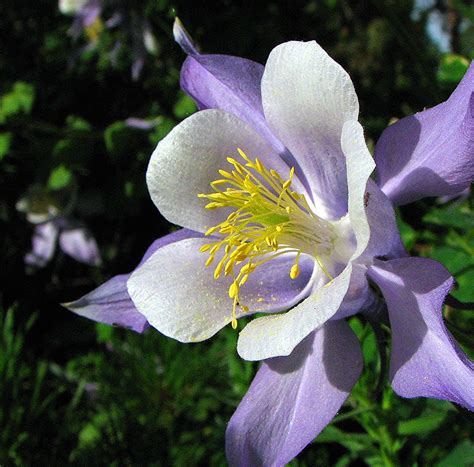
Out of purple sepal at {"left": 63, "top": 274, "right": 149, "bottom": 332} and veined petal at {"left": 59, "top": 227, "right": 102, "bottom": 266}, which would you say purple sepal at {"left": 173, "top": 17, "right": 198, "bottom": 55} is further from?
veined petal at {"left": 59, "top": 227, "right": 102, "bottom": 266}

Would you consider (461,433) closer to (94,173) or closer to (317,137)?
(317,137)

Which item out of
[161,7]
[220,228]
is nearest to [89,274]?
[161,7]

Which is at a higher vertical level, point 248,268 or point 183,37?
point 183,37

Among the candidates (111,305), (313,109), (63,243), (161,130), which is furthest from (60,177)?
(313,109)

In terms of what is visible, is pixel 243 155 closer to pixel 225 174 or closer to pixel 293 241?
pixel 225 174

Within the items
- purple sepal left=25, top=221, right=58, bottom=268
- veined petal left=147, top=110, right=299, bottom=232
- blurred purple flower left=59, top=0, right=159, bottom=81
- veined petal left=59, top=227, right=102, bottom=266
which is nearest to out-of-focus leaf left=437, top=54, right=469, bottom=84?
veined petal left=147, top=110, right=299, bottom=232

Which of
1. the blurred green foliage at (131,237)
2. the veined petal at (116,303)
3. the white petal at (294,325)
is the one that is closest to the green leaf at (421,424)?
the blurred green foliage at (131,237)
